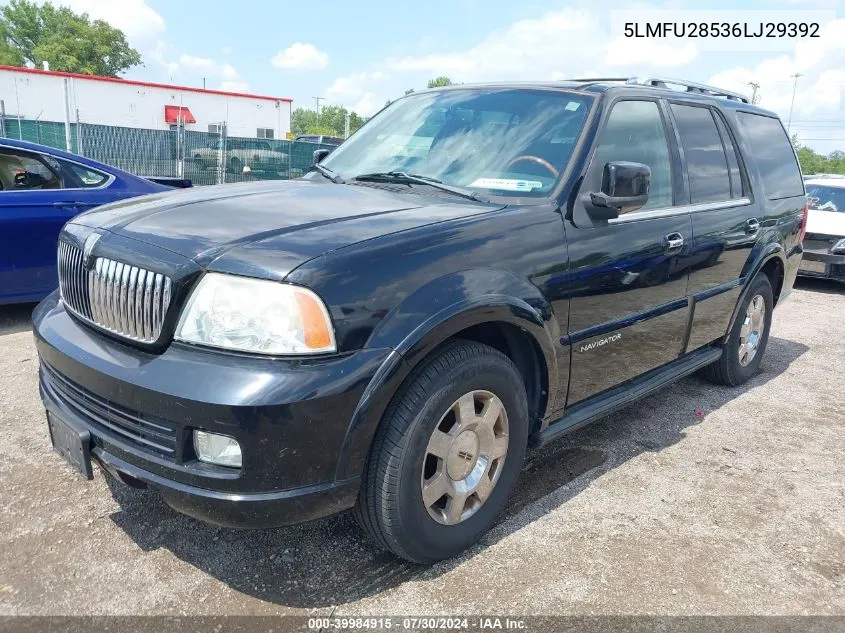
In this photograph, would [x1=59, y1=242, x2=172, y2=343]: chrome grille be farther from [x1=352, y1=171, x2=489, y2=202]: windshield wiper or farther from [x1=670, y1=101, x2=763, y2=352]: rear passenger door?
[x1=670, y1=101, x2=763, y2=352]: rear passenger door

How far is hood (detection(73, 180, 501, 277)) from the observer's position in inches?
89.5

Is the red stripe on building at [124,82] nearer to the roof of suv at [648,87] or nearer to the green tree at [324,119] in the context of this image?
the roof of suv at [648,87]

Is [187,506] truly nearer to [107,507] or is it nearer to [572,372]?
[107,507]

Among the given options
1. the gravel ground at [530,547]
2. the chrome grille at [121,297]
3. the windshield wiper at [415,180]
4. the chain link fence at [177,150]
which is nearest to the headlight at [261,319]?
the chrome grille at [121,297]

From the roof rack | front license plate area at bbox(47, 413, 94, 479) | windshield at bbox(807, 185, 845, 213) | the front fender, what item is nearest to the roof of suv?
the roof rack

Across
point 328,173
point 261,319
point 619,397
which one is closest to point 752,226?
point 619,397

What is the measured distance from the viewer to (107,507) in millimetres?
3012

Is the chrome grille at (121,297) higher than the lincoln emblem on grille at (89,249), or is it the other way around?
the lincoln emblem on grille at (89,249)

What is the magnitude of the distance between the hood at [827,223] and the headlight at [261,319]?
9206mm

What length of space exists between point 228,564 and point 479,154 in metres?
2.08

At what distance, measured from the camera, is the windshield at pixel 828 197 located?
1006 centimetres

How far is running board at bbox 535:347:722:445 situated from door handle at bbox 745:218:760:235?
0.81m

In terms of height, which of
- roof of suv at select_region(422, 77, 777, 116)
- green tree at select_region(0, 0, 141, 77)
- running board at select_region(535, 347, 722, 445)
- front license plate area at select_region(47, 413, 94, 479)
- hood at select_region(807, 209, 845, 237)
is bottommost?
running board at select_region(535, 347, 722, 445)

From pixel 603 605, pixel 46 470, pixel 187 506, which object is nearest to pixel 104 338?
pixel 187 506
